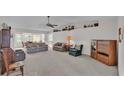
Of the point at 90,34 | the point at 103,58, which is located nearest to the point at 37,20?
the point at 90,34

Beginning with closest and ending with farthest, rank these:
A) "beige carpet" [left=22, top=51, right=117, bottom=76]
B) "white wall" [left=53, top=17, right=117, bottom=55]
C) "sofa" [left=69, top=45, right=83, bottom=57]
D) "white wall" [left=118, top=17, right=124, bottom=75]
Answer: "white wall" [left=118, top=17, right=124, bottom=75], "white wall" [left=53, top=17, right=117, bottom=55], "beige carpet" [left=22, top=51, right=117, bottom=76], "sofa" [left=69, top=45, right=83, bottom=57]

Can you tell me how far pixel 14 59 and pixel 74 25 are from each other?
157 centimetres

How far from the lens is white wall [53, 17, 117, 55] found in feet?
8.48

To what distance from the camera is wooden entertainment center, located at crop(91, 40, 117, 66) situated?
262 centimetres

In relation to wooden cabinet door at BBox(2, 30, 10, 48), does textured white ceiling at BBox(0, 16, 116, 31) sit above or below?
above

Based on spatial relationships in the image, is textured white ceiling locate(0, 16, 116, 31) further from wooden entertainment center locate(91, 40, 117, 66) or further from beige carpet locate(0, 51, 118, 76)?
beige carpet locate(0, 51, 118, 76)

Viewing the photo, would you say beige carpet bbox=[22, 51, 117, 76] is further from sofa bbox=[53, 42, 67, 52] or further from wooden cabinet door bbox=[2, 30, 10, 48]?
wooden cabinet door bbox=[2, 30, 10, 48]

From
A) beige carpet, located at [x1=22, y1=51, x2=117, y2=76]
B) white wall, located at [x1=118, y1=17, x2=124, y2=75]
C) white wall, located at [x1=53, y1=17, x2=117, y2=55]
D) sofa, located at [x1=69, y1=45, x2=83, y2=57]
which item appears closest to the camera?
white wall, located at [x1=118, y1=17, x2=124, y2=75]

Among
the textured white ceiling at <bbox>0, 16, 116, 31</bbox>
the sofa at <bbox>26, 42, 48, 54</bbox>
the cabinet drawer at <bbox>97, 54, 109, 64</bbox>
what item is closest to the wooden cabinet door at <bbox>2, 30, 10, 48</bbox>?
the textured white ceiling at <bbox>0, 16, 116, 31</bbox>

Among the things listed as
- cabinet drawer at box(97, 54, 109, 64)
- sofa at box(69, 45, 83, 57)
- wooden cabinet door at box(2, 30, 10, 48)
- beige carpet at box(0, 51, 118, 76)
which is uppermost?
wooden cabinet door at box(2, 30, 10, 48)

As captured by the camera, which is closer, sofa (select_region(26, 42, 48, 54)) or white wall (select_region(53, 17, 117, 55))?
white wall (select_region(53, 17, 117, 55))

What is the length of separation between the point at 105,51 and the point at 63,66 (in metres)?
1.01

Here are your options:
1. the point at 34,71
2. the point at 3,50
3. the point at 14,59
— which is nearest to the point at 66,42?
the point at 34,71

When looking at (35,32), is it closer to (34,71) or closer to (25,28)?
(25,28)
